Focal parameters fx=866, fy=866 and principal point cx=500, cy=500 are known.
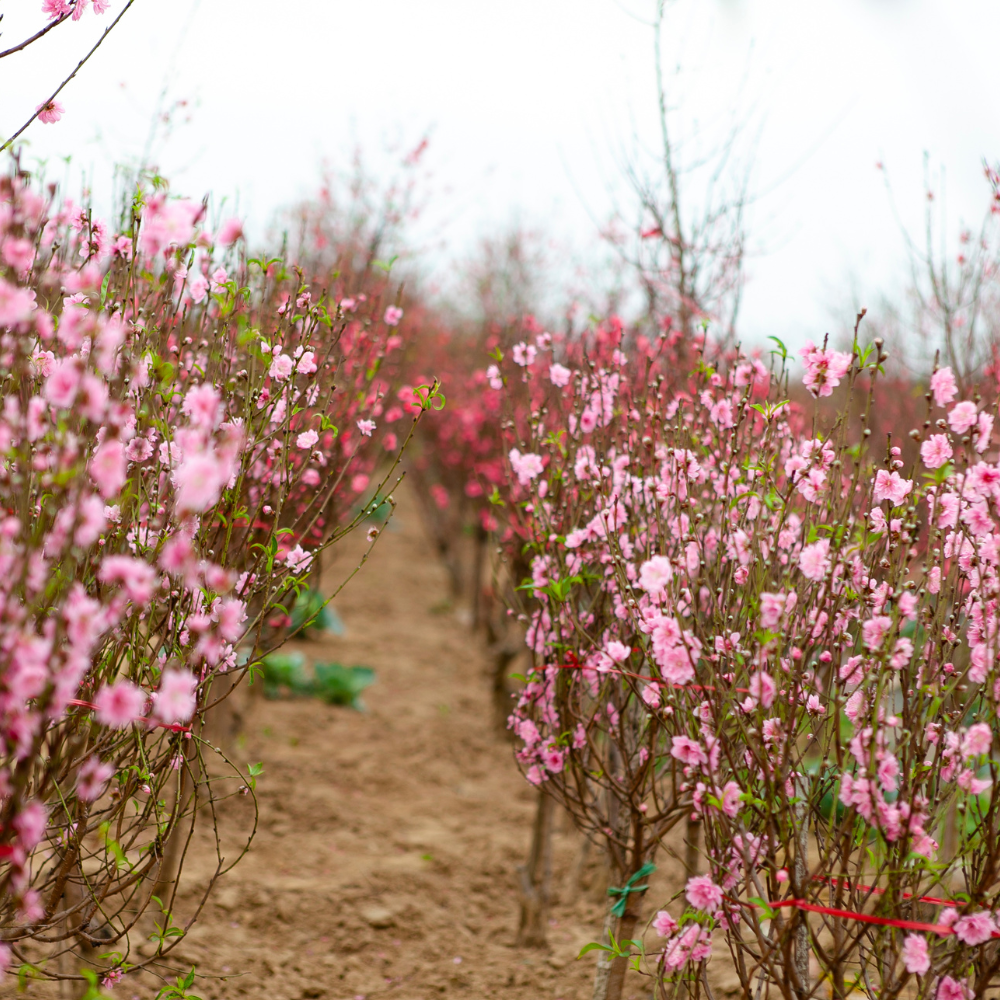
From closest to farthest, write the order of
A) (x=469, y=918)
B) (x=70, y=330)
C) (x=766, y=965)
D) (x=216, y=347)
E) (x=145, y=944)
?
(x=70, y=330), (x=766, y=965), (x=216, y=347), (x=145, y=944), (x=469, y=918)

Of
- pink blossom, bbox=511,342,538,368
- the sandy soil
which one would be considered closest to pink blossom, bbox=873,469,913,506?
pink blossom, bbox=511,342,538,368

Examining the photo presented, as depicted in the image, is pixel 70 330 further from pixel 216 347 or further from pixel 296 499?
pixel 296 499

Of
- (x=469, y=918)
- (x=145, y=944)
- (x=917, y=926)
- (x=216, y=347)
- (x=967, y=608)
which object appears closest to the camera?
(x=917, y=926)

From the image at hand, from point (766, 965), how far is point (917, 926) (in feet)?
1.65

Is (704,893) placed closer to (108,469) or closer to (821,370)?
(821,370)

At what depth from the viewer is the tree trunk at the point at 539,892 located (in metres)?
4.64

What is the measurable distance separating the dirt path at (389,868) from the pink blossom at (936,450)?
305cm

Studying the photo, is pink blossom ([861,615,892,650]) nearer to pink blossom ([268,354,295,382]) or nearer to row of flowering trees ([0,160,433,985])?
row of flowering trees ([0,160,433,985])

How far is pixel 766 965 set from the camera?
2391 mm

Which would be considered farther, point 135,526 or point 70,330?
point 135,526

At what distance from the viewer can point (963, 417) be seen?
2.38 m

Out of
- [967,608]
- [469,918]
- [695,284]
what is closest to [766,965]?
[967,608]

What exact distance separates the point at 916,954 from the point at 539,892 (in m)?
2.86

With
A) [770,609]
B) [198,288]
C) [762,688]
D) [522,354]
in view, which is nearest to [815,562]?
[770,609]
